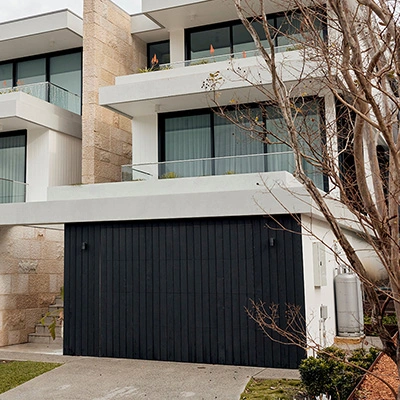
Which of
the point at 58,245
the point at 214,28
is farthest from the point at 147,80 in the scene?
the point at 58,245

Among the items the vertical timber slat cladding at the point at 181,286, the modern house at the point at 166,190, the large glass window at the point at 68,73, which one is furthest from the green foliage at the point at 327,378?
the large glass window at the point at 68,73

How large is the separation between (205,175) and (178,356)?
4.41m

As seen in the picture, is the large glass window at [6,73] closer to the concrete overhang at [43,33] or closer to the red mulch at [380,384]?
the concrete overhang at [43,33]

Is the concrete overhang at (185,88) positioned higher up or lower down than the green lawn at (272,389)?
higher up

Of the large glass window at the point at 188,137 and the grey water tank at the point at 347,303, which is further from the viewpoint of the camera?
the large glass window at the point at 188,137

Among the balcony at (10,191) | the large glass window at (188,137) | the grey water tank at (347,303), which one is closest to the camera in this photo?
the grey water tank at (347,303)

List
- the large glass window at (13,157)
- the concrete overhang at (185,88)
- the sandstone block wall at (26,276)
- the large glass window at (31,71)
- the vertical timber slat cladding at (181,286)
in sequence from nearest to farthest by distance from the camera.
→ the vertical timber slat cladding at (181,286) < the sandstone block wall at (26,276) < the concrete overhang at (185,88) < the large glass window at (13,157) < the large glass window at (31,71)

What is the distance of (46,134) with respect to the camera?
16969 mm

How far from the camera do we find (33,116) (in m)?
16.3

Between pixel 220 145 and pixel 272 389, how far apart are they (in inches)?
315

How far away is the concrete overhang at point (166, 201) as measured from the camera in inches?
431

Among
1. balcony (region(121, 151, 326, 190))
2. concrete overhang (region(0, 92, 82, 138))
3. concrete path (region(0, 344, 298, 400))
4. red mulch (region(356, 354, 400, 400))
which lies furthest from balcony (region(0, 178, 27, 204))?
red mulch (region(356, 354, 400, 400))

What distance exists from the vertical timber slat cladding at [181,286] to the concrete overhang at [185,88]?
169 inches

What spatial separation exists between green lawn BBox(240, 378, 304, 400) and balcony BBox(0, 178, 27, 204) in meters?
8.71
